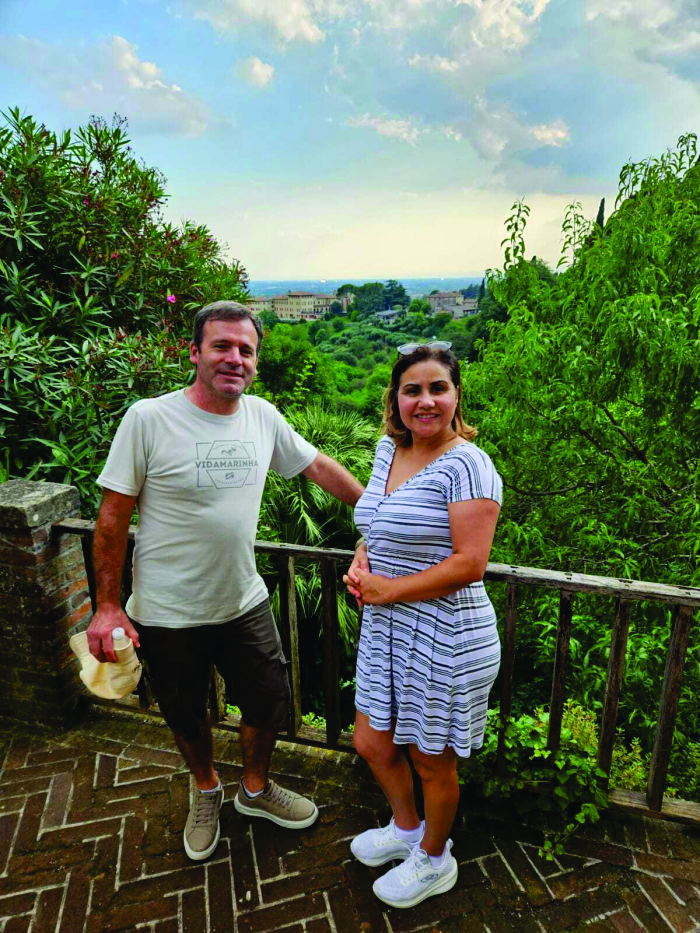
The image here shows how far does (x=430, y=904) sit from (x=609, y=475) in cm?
321

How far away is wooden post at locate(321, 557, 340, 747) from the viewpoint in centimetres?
221

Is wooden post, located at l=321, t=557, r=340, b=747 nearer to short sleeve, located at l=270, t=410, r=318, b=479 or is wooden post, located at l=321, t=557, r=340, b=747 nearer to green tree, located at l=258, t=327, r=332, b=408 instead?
short sleeve, located at l=270, t=410, r=318, b=479

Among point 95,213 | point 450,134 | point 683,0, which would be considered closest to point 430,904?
point 95,213

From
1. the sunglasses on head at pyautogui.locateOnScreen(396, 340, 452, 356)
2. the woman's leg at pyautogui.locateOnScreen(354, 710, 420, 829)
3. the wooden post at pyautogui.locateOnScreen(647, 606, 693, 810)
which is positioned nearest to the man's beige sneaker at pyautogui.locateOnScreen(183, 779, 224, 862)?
the woman's leg at pyautogui.locateOnScreen(354, 710, 420, 829)

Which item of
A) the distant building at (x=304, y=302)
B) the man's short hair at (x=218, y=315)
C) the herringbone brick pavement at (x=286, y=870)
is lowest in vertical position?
the herringbone brick pavement at (x=286, y=870)

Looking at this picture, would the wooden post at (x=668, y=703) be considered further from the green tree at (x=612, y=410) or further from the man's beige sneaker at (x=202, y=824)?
the man's beige sneaker at (x=202, y=824)

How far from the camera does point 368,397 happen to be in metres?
26.0

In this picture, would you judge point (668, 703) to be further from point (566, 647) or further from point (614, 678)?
point (566, 647)

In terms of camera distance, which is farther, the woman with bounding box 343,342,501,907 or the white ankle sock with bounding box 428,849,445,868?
the white ankle sock with bounding box 428,849,445,868

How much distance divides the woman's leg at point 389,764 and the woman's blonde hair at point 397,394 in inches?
38.4

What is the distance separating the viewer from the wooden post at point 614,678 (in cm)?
185

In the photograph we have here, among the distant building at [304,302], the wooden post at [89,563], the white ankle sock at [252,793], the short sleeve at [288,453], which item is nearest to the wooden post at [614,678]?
the short sleeve at [288,453]

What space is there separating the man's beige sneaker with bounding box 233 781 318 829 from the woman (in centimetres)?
40

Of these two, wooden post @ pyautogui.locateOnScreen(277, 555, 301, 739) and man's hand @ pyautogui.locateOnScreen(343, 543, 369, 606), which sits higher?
man's hand @ pyautogui.locateOnScreen(343, 543, 369, 606)
